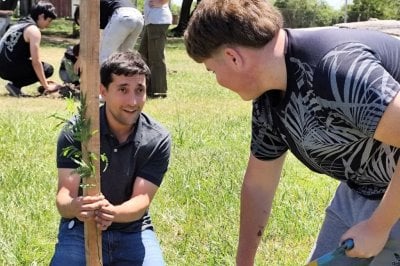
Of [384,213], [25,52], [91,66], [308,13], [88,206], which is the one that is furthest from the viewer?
[308,13]

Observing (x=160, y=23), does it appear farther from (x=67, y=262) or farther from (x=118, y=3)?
(x=67, y=262)

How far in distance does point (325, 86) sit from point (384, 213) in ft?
1.27

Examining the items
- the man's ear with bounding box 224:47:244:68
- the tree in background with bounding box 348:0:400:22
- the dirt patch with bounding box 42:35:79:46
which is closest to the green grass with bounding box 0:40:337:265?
the man's ear with bounding box 224:47:244:68

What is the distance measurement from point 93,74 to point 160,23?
20.9 ft

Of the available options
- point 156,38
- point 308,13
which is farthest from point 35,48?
point 308,13

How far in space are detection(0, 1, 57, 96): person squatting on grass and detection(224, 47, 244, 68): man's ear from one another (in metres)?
6.87

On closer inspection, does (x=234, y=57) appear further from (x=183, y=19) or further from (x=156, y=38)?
(x=183, y=19)

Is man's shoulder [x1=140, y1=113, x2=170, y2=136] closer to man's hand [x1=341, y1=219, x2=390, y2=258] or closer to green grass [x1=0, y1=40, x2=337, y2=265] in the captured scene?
green grass [x1=0, y1=40, x2=337, y2=265]

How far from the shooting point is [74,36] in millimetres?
23750

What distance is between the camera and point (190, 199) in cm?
432

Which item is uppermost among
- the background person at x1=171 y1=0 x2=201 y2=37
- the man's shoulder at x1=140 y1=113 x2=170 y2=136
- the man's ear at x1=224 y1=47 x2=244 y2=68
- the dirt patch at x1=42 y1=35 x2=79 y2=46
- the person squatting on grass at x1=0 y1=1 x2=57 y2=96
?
the man's ear at x1=224 y1=47 x2=244 y2=68

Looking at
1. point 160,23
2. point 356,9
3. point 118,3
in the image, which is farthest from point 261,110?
point 356,9

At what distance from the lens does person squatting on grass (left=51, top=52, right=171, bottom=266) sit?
309cm

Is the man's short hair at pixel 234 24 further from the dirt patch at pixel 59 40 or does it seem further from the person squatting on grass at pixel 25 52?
the dirt patch at pixel 59 40
